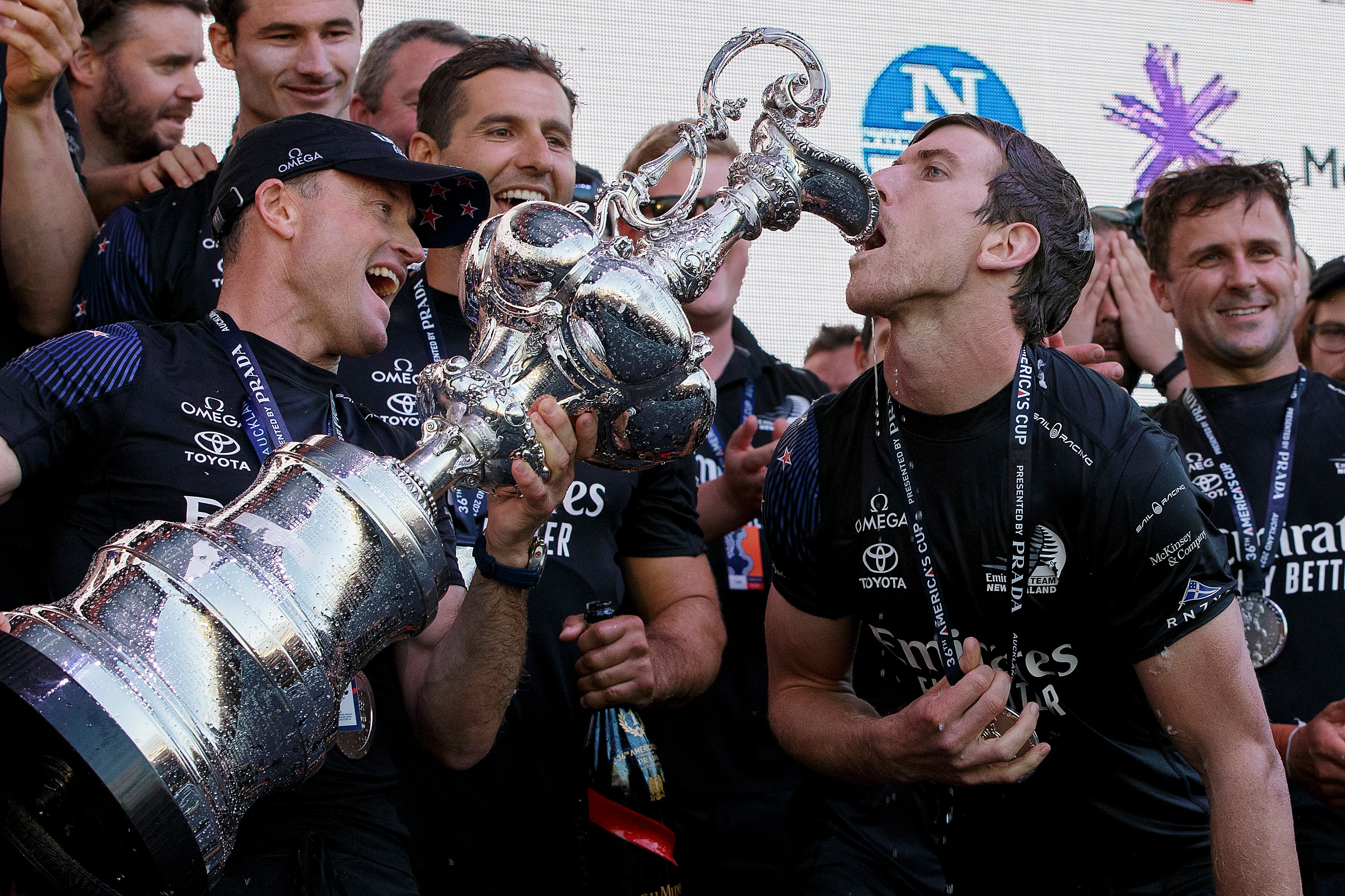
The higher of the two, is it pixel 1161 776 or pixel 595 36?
pixel 595 36

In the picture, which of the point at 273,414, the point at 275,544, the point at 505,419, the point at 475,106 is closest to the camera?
the point at 275,544

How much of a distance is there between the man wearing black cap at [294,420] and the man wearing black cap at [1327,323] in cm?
312

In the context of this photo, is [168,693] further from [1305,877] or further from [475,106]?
[1305,877]

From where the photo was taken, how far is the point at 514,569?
195cm

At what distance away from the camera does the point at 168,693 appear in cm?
135

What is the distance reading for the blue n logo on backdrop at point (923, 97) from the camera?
16.3 ft

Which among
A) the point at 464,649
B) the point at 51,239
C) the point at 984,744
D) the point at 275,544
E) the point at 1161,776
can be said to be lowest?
the point at 1161,776

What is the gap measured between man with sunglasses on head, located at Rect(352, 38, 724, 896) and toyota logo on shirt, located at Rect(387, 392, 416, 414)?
0.7 inches

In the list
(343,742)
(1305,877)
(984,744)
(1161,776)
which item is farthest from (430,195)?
(1305,877)

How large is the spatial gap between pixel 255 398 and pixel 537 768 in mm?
1120

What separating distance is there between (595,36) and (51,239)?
2642 mm

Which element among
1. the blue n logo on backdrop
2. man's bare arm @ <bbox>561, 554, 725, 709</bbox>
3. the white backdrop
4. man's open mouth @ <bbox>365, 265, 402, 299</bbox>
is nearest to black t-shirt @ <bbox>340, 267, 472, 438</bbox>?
man's open mouth @ <bbox>365, 265, 402, 299</bbox>

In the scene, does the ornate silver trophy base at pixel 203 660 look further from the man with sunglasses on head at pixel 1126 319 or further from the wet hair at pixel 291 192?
the man with sunglasses on head at pixel 1126 319

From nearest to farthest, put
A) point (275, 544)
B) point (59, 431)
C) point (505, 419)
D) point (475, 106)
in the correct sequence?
point (275, 544) → point (505, 419) → point (59, 431) → point (475, 106)
